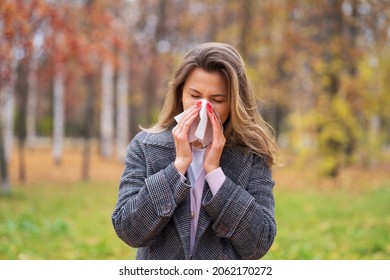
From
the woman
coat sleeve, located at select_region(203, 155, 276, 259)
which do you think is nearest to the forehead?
the woman

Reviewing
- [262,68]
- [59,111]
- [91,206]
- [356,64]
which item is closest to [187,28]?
[262,68]

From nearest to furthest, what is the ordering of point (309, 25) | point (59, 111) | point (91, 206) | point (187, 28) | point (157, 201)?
point (157, 201) < point (91, 206) < point (309, 25) < point (59, 111) < point (187, 28)

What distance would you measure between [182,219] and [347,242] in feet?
18.1

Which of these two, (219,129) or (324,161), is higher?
(219,129)

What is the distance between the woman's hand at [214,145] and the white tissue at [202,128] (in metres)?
0.02

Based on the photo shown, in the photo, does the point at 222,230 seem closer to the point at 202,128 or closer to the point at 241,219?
the point at 241,219

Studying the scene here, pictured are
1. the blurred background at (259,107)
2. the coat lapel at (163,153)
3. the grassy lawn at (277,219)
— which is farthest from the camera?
the blurred background at (259,107)

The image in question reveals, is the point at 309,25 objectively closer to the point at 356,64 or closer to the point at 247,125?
the point at 356,64

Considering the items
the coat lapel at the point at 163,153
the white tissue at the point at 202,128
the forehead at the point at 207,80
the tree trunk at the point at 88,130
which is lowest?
the tree trunk at the point at 88,130

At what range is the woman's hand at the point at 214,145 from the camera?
2.11 m

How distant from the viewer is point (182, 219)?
215cm

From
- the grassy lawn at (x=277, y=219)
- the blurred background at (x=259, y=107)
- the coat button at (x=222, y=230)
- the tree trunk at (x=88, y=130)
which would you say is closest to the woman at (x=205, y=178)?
the coat button at (x=222, y=230)

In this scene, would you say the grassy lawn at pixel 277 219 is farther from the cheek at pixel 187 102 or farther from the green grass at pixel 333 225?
the cheek at pixel 187 102
